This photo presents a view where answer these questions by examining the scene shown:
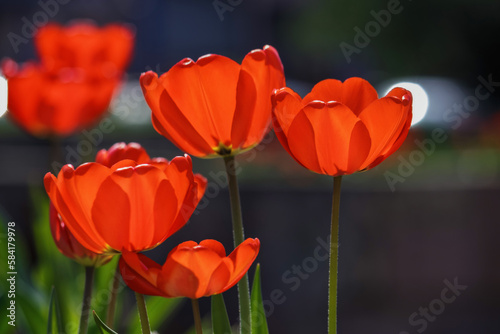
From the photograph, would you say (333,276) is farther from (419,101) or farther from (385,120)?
(419,101)

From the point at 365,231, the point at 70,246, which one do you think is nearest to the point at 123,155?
the point at 70,246

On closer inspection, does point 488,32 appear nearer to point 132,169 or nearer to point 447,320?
point 447,320

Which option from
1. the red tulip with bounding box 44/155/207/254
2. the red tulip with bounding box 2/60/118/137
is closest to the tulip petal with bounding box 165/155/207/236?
the red tulip with bounding box 44/155/207/254

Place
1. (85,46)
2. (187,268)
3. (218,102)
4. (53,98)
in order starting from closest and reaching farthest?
1. (187,268)
2. (218,102)
3. (53,98)
4. (85,46)

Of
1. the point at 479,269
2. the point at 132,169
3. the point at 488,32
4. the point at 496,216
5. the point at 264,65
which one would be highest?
the point at 488,32

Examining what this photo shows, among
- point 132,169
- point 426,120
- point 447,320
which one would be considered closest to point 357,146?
point 132,169

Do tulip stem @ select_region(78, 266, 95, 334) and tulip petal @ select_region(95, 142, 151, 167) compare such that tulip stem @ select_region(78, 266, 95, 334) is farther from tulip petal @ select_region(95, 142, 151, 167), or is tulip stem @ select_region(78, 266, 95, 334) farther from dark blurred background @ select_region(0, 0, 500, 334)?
dark blurred background @ select_region(0, 0, 500, 334)

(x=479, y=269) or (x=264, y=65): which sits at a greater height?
(x=264, y=65)
